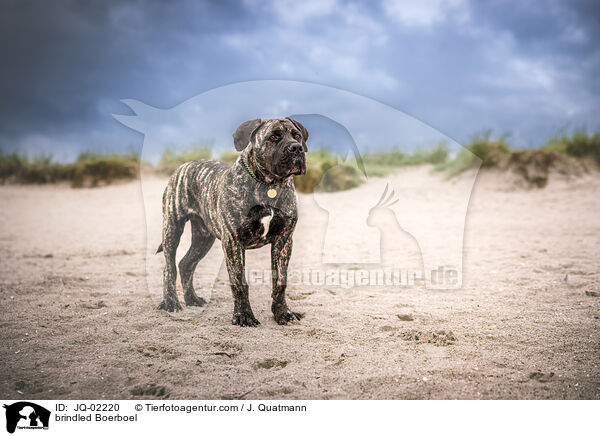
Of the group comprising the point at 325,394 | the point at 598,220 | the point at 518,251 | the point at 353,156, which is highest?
the point at 353,156

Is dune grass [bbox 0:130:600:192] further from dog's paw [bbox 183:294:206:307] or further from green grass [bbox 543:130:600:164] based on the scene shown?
dog's paw [bbox 183:294:206:307]

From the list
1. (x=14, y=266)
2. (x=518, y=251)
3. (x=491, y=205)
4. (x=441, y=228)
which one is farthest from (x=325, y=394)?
(x=491, y=205)

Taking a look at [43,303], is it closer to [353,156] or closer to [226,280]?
[226,280]

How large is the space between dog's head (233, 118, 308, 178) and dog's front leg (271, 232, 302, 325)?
2.23 ft

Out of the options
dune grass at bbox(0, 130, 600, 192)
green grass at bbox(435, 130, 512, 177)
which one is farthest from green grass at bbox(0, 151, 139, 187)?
green grass at bbox(435, 130, 512, 177)

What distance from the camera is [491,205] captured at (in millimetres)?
10836

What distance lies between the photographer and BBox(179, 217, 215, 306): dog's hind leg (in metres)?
4.59

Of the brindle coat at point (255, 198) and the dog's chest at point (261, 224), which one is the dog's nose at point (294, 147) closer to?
the brindle coat at point (255, 198)

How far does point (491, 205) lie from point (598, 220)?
2.48 metres

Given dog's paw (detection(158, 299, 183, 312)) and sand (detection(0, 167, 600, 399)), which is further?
dog's paw (detection(158, 299, 183, 312))

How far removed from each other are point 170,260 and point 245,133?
170 cm

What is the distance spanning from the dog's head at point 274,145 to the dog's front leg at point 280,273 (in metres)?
0.68
